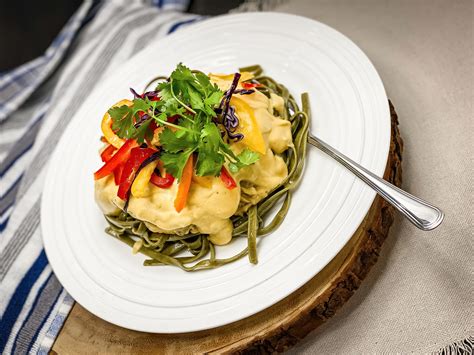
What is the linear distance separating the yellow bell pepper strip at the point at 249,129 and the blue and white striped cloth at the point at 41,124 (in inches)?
59.4

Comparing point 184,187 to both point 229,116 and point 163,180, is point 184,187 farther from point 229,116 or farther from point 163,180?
point 229,116

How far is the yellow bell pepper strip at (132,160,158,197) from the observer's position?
11.0 ft

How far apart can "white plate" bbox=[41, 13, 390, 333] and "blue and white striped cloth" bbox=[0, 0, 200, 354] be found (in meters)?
0.34

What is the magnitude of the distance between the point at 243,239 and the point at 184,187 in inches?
20.5

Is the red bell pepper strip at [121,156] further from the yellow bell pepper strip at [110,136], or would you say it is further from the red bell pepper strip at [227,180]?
the red bell pepper strip at [227,180]

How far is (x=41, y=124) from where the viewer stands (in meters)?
5.36

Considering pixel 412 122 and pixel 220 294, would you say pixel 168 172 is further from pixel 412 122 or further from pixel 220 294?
pixel 412 122

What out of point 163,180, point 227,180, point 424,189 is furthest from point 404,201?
point 163,180

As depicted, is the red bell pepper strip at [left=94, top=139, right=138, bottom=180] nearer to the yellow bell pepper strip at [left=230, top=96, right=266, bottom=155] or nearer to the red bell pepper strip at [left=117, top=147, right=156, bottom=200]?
the red bell pepper strip at [left=117, top=147, right=156, bottom=200]

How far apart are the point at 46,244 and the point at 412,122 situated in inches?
Answer: 97.7

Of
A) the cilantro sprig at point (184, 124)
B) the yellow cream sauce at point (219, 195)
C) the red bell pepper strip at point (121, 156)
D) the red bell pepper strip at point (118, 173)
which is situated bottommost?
the yellow cream sauce at point (219, 195)

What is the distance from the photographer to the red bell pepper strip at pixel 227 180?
130 inches

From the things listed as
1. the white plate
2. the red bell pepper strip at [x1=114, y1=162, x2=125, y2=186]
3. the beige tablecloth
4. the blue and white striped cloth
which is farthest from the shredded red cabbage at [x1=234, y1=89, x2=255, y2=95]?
the blue and white striped cloth

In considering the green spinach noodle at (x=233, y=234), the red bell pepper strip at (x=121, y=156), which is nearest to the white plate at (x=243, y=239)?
the green spinach noodle at (x=233, y=234)
